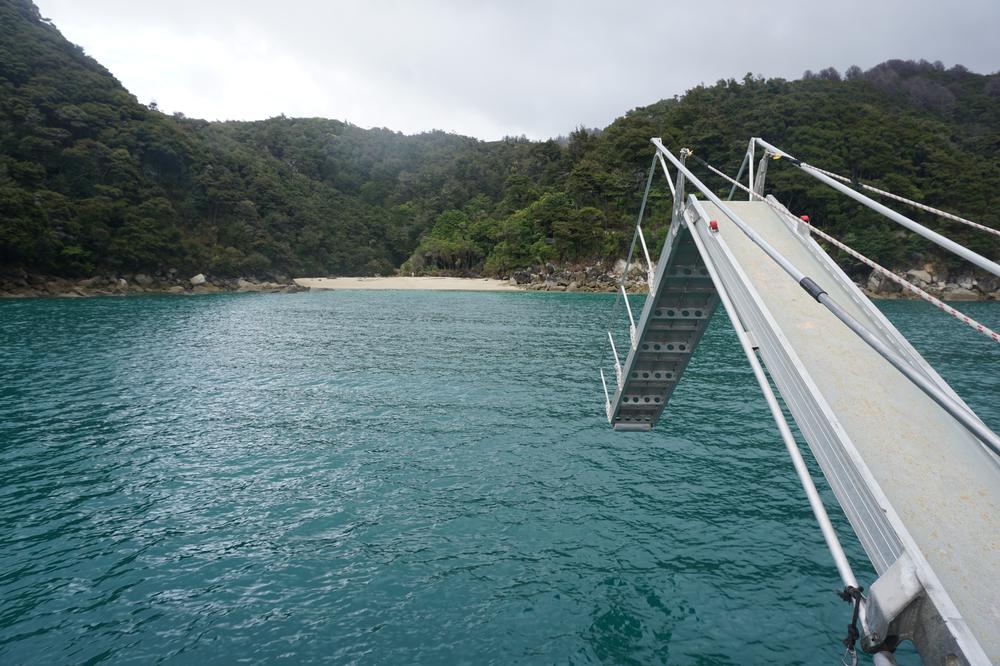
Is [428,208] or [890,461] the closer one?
[890,461]

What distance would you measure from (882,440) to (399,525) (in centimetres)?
851

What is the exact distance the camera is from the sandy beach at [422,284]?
3162 inches

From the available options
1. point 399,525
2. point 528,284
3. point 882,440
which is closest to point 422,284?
point 528,284

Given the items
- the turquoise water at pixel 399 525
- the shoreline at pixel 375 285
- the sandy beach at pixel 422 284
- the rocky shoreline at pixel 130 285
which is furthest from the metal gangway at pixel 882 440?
the rocky shoreline at pixel 130 285

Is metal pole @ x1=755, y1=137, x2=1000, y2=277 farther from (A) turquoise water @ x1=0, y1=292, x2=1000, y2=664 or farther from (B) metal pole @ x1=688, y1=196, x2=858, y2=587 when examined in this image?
(A) turquoise water @ x1=0, y1=292, x2=1000, y2=664

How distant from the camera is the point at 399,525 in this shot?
1016 centimetres

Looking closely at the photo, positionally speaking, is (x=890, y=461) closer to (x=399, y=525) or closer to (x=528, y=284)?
(x=399, y=525)

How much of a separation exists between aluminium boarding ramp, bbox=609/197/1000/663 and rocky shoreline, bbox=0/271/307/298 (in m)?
74.3

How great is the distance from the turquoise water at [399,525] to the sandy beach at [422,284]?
58.5m

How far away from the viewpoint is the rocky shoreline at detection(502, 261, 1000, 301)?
67.5 meters

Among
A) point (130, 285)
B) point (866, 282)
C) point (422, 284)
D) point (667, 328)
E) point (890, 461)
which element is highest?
point (866, 282)

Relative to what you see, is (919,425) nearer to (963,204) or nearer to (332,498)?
(332,498)

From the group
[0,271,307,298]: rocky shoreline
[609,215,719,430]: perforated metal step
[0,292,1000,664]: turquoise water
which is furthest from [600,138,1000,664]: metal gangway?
[0,271,307,298]: rocky shoreline

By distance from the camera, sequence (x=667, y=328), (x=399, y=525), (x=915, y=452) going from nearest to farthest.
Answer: (x=915, y=452)
(x=399, y=525)
(x=667, y=328)
